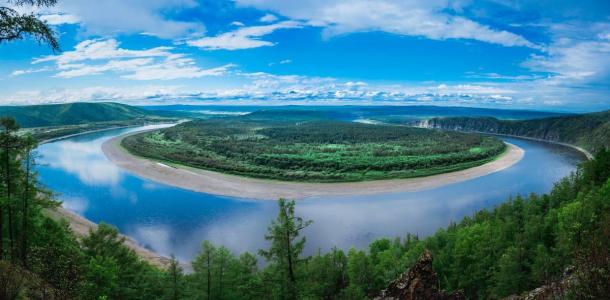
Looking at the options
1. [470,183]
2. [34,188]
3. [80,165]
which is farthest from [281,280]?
[80,165]

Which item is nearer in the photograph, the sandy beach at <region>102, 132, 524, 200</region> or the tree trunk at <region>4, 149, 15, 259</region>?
the tree trunk at <region>4, 149, 15, 259</region>

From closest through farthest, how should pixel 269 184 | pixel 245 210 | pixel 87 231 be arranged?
pixel 87 231, pixel 245 210, pixel 269 184

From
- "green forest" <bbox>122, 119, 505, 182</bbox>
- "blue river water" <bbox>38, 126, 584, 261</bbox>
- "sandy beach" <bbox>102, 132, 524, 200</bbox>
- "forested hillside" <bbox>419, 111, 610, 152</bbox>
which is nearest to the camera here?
"blue river water" <bbox>38, 126, 584, 261</bbox>

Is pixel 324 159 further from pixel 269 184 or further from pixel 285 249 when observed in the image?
pixel 285 249

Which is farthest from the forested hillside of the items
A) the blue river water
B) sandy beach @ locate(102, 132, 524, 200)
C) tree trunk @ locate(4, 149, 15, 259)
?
tree trunk @ locate(4, 149, 15, 259)

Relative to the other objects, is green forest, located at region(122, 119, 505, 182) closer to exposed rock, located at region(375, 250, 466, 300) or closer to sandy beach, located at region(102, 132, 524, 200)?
sandy beach, located at region(102, 132, 524, 200)

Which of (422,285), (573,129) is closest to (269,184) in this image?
(422,285)

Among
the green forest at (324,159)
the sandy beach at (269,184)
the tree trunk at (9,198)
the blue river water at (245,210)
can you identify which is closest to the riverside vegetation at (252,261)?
the tree trunk at (9,198)
